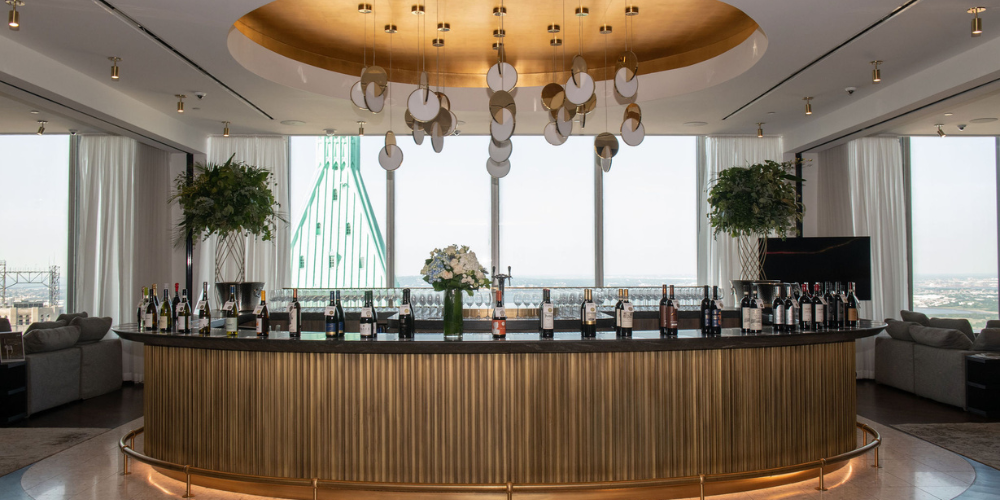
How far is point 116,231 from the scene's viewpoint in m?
7.77

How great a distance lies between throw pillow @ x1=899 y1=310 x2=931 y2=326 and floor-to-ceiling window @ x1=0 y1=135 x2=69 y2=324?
10.9 m

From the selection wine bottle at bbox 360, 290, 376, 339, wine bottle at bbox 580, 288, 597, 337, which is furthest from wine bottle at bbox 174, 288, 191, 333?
wine bottle at bbox 580, 288, 597, 337

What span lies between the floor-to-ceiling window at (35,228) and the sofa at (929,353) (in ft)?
34.8

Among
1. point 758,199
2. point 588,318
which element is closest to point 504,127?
point 588,318

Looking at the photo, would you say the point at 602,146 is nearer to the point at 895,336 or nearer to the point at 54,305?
the point at 895,336

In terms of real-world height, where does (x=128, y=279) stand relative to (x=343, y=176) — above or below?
below

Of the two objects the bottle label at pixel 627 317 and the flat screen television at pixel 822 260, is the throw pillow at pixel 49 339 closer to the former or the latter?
the bottle label at pixel 627 317

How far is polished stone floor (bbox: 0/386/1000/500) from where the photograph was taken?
3727 millimetres

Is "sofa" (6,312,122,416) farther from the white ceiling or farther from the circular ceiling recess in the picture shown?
the circular ceiling recess

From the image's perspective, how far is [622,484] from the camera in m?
3.37

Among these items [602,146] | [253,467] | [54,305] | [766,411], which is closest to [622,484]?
[766,411]

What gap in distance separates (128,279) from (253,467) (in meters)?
5.28

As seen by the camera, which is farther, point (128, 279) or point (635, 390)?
point (128, 279)

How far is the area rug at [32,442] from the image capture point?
4.49 m
